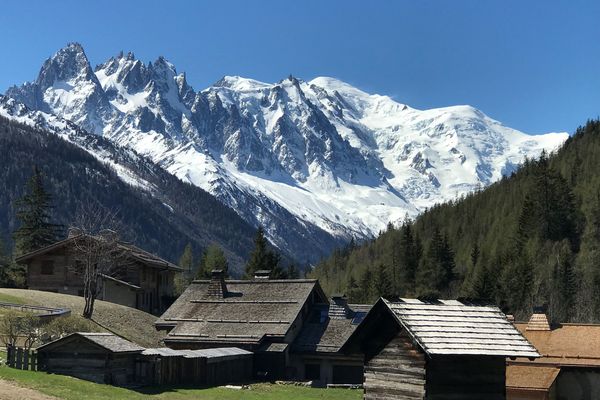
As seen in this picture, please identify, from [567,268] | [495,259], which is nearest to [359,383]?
[567,268]

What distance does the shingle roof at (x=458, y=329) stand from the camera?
28266mm

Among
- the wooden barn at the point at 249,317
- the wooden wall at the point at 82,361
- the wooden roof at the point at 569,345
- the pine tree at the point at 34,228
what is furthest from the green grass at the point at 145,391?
the pine tree at the point at 34,228

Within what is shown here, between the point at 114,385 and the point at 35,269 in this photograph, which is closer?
the point at 114,385

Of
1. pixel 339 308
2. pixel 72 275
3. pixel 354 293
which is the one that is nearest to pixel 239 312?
pixel 339 308

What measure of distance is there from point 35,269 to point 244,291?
2535 centimetres

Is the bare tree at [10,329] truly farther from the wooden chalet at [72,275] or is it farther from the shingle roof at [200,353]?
the wooden chalet at [72,275]

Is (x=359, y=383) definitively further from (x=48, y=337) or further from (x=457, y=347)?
(x=457, y=347)

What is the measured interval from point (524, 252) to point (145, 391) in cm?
9367

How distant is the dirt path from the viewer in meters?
32.6

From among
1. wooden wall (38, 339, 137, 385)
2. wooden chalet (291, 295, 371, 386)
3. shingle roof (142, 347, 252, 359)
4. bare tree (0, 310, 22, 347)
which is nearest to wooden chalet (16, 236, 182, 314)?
wooden chalet (291, 295, 371, 386)

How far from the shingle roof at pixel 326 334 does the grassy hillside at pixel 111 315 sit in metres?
11.3

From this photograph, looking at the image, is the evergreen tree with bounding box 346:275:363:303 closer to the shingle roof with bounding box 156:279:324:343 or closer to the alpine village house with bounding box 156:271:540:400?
the alpine village house with bounding box 156:271:540:400

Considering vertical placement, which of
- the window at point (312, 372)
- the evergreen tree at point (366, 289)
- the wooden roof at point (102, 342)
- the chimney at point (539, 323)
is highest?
the evergreen tree at point (366, 289)

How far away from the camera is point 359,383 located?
5694 centimetres
